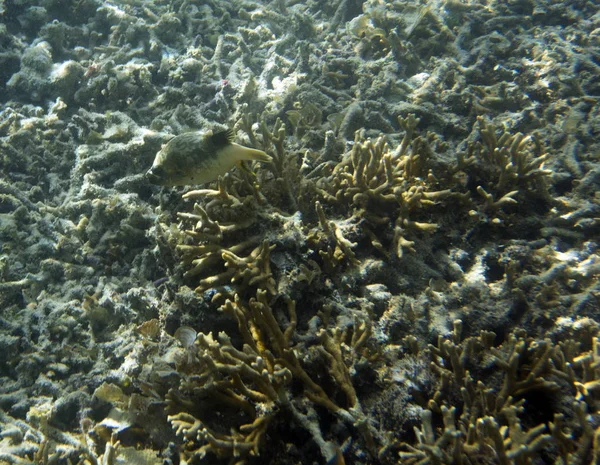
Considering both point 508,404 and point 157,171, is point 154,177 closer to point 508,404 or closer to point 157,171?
point 157,171

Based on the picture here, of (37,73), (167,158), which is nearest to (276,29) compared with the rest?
(37,73)

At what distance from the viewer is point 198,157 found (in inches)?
97.6

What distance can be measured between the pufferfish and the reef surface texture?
0.07 m

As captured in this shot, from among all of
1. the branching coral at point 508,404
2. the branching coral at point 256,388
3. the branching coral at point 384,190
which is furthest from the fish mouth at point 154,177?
the branching coral at point 508,404

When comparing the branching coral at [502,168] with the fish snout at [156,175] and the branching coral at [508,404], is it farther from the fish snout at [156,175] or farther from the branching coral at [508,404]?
the fish snout at [156,175]

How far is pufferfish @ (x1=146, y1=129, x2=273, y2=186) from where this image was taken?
8.16 feet

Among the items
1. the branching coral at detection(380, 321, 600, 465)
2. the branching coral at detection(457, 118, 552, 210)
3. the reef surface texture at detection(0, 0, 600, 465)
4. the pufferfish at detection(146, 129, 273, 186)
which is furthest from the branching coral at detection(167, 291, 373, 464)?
the branching coral at detection(457, 118, 552, 210)

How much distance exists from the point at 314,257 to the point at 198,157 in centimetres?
109

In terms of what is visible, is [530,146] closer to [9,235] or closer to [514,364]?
[514,364]

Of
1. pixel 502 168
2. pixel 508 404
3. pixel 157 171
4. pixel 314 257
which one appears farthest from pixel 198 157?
pixel 502 168

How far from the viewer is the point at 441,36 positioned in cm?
566

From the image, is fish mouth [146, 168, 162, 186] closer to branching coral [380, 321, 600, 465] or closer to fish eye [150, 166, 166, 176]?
fish eye [150, 166, 166, 176]

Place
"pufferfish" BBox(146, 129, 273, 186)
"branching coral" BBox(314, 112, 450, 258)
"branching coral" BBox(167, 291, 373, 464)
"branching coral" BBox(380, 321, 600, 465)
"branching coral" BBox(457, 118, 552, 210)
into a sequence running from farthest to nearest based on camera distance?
"branching coral" BBox(457, 118, 552, 210) < "branching coral" BBox(314, 112, 450, 258) < "pufferfish" BBox(146, 129, 273, 186) < "branching coral" BBox(167, 291, 373, 464) < "branching coral" BBox(380, 321, 600, 465)

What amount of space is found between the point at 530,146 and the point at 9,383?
560 cm
